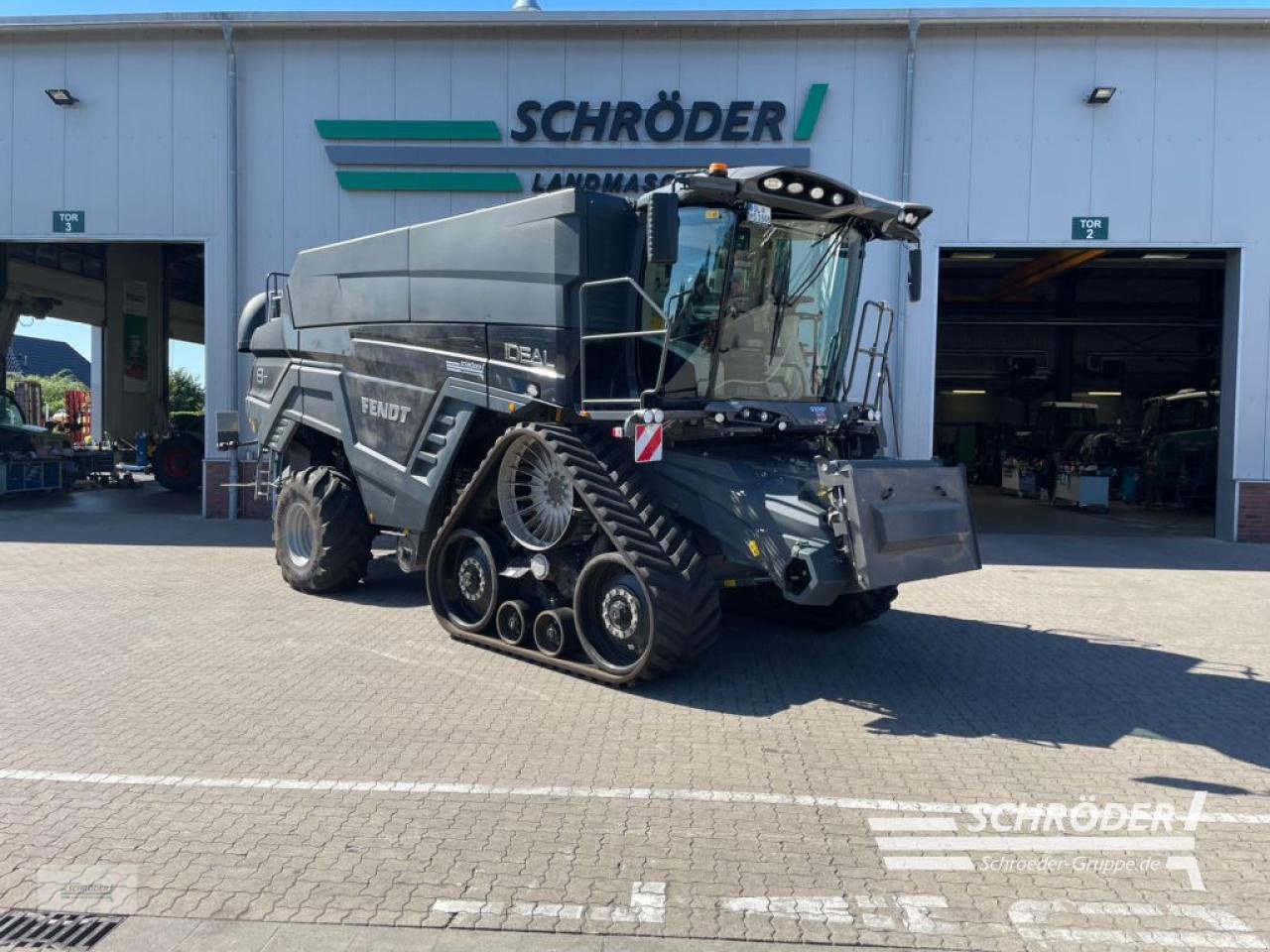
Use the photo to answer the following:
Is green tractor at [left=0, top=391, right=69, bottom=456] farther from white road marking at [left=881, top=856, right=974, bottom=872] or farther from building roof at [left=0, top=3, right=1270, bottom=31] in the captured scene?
white road marking at [left=881, top=856, right=974, bottom=872]

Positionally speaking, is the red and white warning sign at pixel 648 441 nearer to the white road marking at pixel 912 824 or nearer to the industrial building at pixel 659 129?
the white road marking at pixel 912 824

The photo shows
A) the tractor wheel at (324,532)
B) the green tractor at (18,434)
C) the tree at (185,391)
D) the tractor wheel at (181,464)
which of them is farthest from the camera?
the tree at (185,391)

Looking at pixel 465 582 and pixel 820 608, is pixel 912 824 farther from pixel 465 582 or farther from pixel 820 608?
pixel 465 582

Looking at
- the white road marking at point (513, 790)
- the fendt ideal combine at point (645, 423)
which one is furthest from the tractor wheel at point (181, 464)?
the white road marking at point (513, 790)

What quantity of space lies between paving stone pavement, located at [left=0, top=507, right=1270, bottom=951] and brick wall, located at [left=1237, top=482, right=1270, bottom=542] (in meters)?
6.18

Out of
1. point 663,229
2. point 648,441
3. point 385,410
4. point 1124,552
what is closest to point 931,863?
point 648,441

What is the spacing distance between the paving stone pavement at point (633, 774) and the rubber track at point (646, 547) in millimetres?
309

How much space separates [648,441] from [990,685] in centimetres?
287

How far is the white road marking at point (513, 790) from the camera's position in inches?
187

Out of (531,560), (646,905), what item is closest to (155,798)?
(646,905)

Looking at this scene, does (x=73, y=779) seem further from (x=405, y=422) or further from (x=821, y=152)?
(x=821, y=152)

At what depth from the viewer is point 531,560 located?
7.24 meters

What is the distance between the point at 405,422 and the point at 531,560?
2.06 metres

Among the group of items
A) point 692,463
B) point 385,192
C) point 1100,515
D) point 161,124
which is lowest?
point 1100,515
